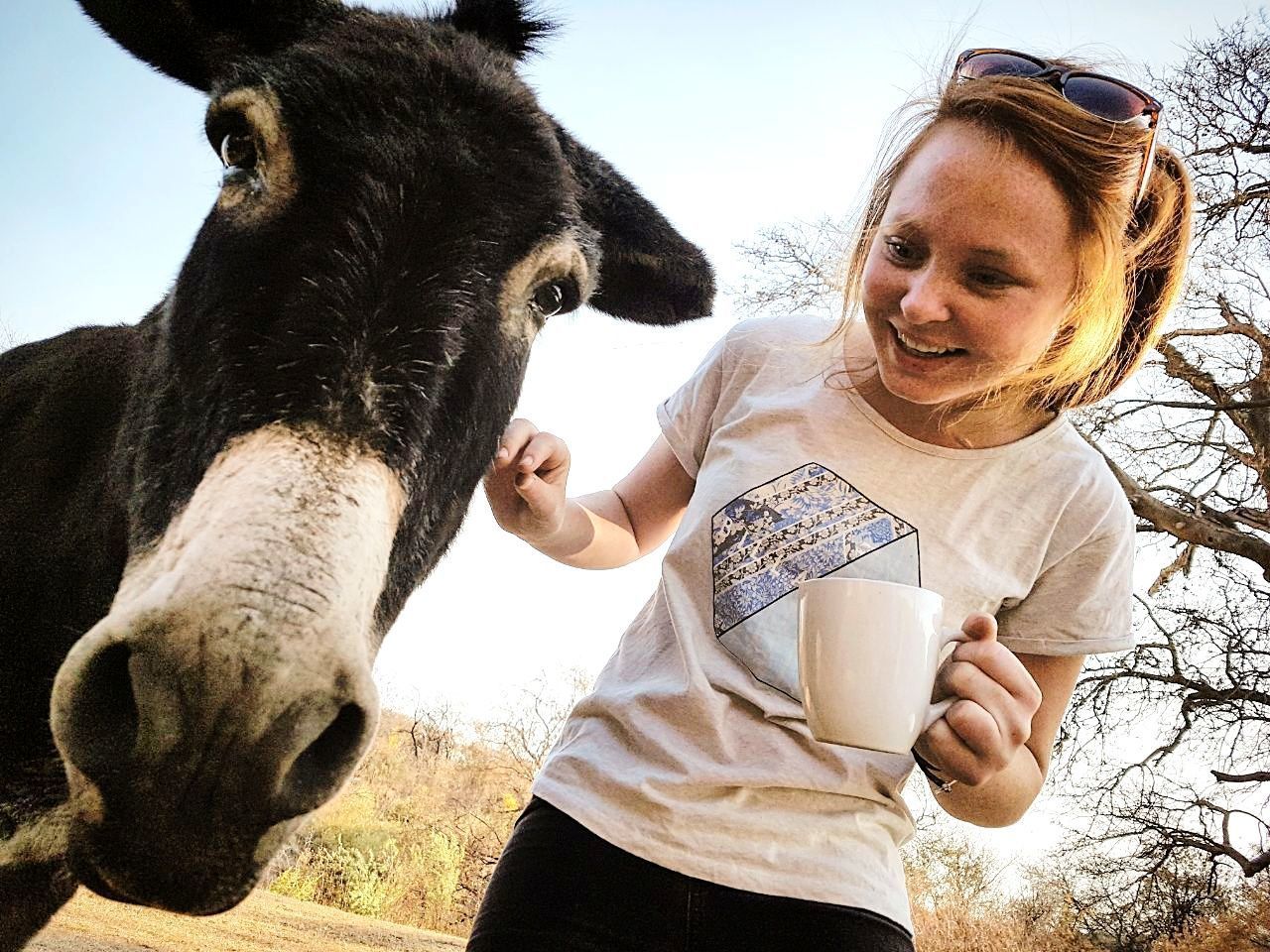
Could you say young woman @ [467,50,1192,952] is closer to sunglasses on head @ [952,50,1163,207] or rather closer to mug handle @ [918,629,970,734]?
sunglasses on head @ [952,50,1163,207]

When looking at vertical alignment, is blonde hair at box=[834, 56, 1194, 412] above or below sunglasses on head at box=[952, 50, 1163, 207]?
below

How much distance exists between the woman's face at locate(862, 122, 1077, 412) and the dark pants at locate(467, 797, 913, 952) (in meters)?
0.77

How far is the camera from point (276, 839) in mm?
957

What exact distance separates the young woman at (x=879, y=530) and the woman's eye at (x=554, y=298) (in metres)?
0.29

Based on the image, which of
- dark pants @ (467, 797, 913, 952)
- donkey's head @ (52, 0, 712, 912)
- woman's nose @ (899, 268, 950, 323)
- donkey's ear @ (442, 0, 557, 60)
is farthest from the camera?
donkey's ear @ (442, 0, 557, 60)

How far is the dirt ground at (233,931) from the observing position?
4.38 meters

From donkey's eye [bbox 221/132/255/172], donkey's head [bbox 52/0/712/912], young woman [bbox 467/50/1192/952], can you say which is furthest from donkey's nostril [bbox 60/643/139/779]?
donkey's eye [bbox 221/132/255/172]

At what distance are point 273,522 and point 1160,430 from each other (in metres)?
9.73

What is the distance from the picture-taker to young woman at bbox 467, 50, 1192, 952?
1228mm

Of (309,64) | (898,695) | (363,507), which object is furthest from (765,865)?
(309,64)

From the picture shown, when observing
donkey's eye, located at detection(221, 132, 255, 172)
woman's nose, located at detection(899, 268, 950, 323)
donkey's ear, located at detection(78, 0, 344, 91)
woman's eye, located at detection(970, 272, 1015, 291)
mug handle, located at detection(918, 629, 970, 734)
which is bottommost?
mug handle, located at detection(918, 629, 970, 734)

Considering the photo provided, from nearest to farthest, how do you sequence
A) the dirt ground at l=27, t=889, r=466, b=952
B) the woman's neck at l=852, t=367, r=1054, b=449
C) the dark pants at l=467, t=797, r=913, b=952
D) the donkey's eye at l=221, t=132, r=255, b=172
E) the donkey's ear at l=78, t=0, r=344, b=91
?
1. the dark pants at l=467, t=797, r=913, b=952
2. the donkey's eye at l=221, t=132, r=255, b=172
3. the woman's neck at l=852, t=367, r=1054, b=449
4. the donkey's ear at l=78, t=0, r=344, b=91
5. the dirt ground at l=27, t=889, r=466, b=952

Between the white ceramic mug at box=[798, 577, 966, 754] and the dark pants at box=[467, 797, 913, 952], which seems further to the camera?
the dark pants at box=[467, 797, 913, 952]

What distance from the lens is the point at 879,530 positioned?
141cm
